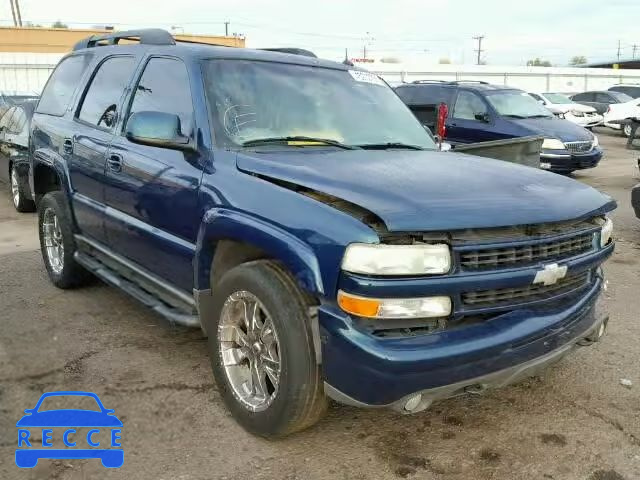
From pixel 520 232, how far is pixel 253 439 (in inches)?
63.0

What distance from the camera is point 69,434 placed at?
3.03m

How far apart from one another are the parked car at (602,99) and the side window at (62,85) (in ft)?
74.5

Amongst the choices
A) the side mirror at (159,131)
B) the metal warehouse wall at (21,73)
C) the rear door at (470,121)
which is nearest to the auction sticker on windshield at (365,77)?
the side mirror at (159,131)

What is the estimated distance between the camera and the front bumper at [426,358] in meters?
2.38

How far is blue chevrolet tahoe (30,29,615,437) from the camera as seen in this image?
243 centimetres

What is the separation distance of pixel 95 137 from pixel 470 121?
885 cm

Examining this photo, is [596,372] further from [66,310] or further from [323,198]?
[66,310]

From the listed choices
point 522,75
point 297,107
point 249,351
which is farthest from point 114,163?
point 522,75

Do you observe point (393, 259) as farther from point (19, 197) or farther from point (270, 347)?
point (19, 197)

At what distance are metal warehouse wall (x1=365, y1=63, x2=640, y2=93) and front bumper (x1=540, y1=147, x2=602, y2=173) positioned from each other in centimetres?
2573

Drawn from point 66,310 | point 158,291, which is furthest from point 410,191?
point 66,310

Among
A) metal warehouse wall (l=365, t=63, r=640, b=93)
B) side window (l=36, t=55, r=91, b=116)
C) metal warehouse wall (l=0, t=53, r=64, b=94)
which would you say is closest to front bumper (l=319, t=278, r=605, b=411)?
side window (l=36, t=55, r=91, b=116)

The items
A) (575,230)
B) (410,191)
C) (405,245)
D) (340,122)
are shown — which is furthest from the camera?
(340,122)

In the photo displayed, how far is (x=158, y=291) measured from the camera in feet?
12.5
